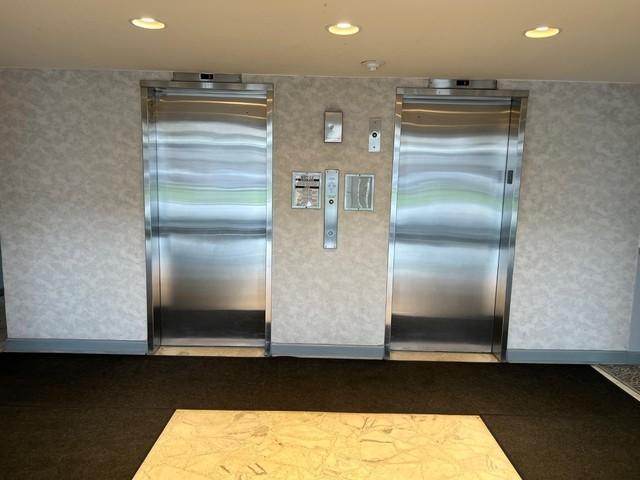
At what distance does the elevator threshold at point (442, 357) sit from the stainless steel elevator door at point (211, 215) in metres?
1.32

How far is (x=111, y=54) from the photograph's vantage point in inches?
132

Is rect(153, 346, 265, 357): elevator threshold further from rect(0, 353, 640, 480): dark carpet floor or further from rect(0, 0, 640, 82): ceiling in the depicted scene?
rect(0, 0, 640, 82): ceiling

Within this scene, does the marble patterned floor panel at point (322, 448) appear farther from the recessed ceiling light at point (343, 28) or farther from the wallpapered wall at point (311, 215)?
the recessed ceiling light at point (343, 28)

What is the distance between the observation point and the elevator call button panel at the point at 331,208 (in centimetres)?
400

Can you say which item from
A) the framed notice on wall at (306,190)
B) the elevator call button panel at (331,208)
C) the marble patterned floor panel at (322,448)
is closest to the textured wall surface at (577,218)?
the marble patterned floor panel at (322,448)

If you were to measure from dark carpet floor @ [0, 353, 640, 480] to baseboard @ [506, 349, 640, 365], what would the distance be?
4.0 inches

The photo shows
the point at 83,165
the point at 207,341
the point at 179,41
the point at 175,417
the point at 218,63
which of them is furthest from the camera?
the point at 207,341

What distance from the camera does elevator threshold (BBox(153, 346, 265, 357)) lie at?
14.0 feet

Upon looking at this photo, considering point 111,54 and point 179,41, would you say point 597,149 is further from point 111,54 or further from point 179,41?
point 111,54

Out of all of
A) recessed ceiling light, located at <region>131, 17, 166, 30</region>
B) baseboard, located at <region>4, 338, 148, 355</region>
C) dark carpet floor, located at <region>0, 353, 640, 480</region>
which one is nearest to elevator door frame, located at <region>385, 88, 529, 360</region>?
dark carpet floor, located at <region>0, 353, 640, 480</region>

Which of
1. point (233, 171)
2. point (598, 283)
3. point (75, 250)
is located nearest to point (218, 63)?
point (233, 171)

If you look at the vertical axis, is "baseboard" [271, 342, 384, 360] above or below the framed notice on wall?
below

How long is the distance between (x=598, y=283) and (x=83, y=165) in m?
4.63

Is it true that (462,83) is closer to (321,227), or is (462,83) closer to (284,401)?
(321,227)
